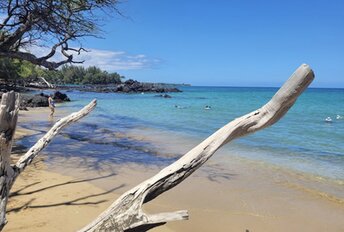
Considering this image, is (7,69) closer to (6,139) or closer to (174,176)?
(6,139)

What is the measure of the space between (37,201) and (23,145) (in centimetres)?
580

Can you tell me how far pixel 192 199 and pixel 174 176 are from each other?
4628mm

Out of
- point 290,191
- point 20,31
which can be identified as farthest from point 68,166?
point 290,191

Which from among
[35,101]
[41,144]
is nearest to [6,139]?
[41,144]

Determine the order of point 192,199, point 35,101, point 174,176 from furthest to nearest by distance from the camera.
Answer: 1. point 35,101
2. point 192,199
3. point 174,176

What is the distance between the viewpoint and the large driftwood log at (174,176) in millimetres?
2287

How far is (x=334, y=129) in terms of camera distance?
2088cm

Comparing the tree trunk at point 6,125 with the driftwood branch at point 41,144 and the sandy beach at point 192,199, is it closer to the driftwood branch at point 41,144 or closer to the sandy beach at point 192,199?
the driftwood branch at point 41,144

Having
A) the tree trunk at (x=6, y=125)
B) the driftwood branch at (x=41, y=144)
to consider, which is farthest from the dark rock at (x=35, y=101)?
the tree trunk at (x=6, y=125)

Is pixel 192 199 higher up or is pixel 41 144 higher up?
pixel 41 144

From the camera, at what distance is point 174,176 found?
7.87ft

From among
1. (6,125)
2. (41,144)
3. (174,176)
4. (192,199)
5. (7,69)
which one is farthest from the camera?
(7,69)

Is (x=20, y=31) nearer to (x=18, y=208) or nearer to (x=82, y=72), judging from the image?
(x=18, y=208)

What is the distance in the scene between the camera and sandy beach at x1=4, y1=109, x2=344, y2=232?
218 inches
